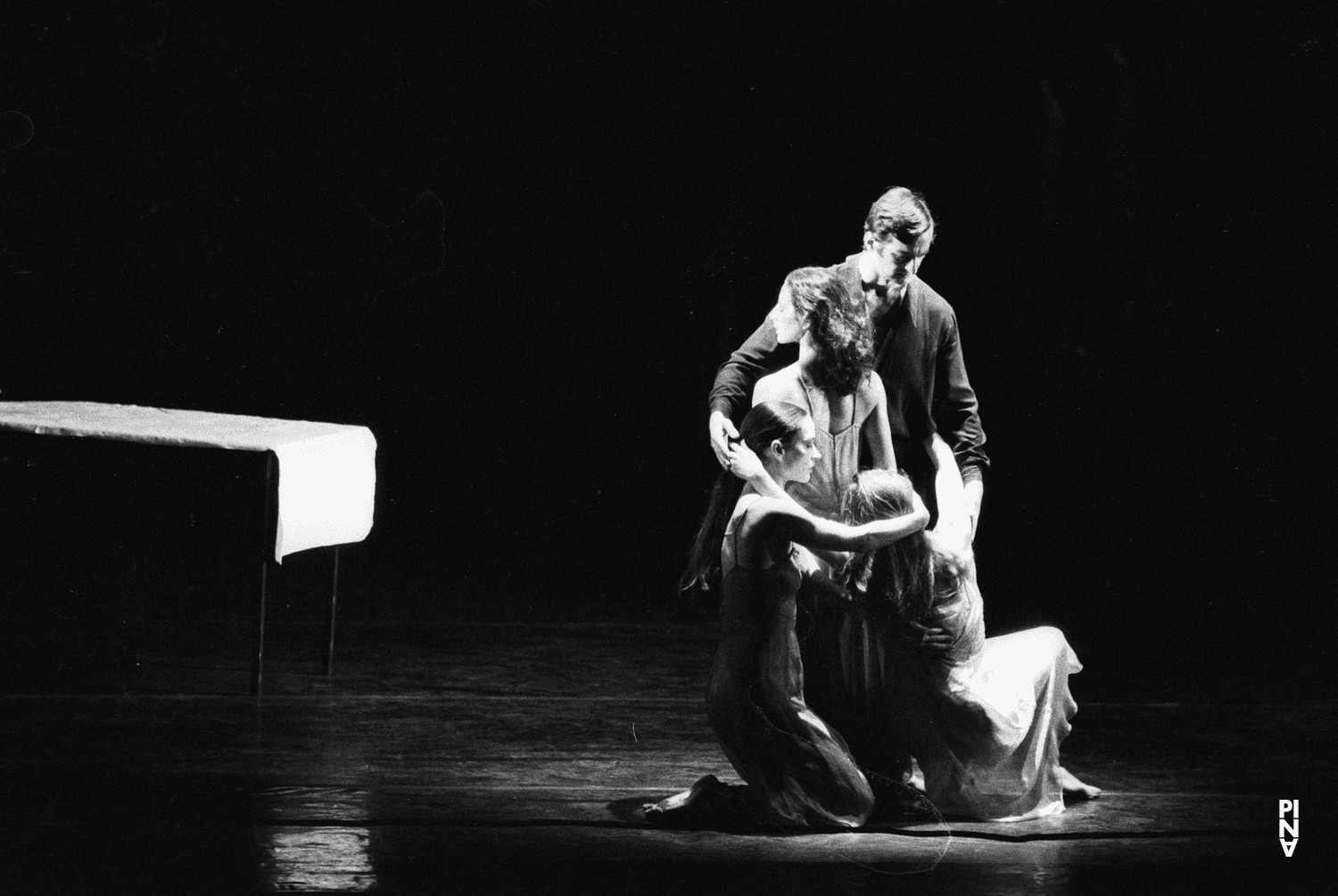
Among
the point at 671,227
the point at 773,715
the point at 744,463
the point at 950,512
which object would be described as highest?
the point at 671,227

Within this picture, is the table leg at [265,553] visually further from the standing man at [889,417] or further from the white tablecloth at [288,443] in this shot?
the standing man at [889,417]

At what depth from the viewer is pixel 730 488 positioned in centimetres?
398

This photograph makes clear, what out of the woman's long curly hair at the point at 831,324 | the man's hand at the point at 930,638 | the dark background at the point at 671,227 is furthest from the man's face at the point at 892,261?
the dark background at the point at 671,227

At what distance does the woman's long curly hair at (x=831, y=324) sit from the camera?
12.5 ft

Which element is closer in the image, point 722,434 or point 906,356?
point 722,434

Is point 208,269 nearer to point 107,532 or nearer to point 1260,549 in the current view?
point 107,532

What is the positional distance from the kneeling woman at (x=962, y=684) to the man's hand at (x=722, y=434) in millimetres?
296

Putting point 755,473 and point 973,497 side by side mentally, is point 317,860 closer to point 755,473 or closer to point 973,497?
point 755,473

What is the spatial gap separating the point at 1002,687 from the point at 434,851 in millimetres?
1317

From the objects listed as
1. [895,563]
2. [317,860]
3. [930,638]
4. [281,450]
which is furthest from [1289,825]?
[281,450]

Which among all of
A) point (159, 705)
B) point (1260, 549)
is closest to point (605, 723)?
point (159, 705)

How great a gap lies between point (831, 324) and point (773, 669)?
777 millimetres

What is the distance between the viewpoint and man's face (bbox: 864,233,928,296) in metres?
3.93

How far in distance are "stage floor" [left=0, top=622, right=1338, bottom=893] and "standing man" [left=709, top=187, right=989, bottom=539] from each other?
86cm
